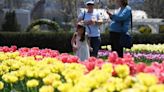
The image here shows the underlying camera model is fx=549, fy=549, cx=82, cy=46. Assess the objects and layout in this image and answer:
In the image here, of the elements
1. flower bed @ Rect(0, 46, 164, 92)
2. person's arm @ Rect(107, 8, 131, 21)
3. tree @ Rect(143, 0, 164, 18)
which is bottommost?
tree @ Rect(143, 0, 164, 18)

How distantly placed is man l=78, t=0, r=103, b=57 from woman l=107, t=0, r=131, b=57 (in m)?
0.37

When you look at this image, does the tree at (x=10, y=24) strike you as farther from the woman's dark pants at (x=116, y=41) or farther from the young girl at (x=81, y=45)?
the woman's dark pants at (x=116, y=41)

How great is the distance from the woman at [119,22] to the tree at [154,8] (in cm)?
6048

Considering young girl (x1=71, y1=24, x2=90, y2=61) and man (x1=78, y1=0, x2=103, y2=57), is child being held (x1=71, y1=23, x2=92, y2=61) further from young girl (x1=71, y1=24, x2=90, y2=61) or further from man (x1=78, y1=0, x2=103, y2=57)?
man (x1=78, y1=0, x2=103, y2=57)

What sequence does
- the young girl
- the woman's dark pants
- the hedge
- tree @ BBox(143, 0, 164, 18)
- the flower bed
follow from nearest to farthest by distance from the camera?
the flower bed
the woman's dark pants
the young girl
the hedge
tree @ BBox(143, 0, 164, 18)

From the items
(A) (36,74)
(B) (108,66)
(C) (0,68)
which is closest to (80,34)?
(C) (0,68)

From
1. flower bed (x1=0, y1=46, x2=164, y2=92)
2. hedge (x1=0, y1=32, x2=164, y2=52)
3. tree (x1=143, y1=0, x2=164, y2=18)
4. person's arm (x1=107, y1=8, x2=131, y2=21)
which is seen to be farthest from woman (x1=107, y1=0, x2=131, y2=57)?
tree (x1=143, y1=0, x2=164, y2=18)

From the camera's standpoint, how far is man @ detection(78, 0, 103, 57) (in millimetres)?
A: 10336

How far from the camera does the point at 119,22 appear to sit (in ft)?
33.0

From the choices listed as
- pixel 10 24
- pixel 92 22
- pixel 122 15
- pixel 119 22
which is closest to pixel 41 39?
pixel 10 24

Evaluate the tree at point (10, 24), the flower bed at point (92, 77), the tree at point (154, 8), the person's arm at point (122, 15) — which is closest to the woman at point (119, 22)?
the person's arm at point (122, 15)

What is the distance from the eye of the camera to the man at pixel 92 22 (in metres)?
10.3

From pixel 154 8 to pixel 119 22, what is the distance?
62.1m

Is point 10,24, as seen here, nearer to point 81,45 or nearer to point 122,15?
point 81,45
